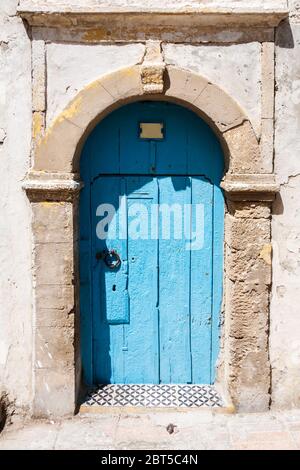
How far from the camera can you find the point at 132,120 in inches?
171

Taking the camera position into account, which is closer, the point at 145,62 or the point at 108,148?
the point at 145,62

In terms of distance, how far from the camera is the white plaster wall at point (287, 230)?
407 centimetres

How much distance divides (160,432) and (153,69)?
9.00 feet

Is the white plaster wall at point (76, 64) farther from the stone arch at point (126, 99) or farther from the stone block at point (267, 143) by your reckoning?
the stone block at point (267, 143)

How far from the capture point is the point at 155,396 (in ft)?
14.6

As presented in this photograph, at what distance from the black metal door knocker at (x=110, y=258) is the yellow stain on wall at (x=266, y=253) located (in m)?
1.18

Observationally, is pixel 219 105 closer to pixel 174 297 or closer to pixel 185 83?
pixel 185 83

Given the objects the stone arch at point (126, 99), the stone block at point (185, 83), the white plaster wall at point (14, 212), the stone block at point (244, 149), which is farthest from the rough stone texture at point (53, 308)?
the stone block at point (244, 149)

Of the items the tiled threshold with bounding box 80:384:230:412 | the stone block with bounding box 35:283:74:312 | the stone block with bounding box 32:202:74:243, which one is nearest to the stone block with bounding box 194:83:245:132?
the stone block with bounding box 32:202:74:243

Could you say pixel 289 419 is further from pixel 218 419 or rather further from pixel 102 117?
pixel 102 117

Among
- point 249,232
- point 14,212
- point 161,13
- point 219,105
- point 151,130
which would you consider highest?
point 161,13

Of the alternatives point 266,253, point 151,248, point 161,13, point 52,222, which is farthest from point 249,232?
point 161,13

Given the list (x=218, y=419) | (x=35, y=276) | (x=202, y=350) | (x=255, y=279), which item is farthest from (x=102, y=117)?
(x=218, y=419)

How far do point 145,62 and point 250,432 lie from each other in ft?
9.54
